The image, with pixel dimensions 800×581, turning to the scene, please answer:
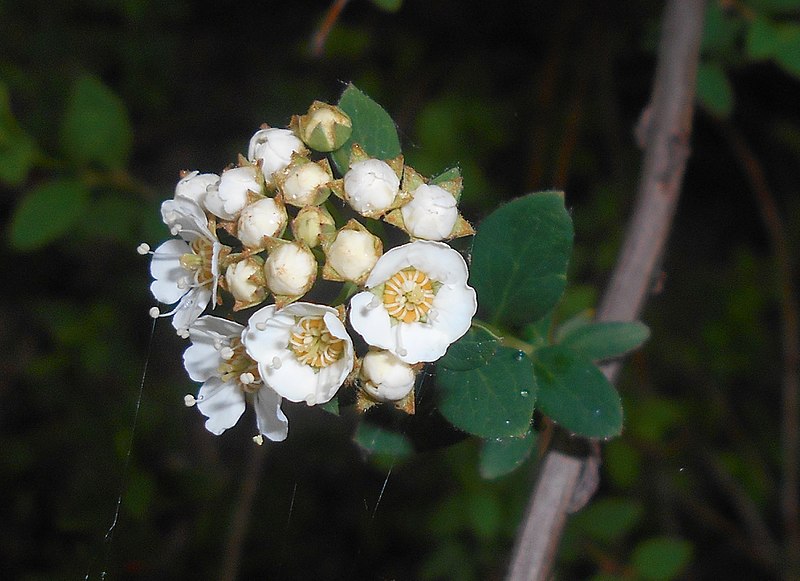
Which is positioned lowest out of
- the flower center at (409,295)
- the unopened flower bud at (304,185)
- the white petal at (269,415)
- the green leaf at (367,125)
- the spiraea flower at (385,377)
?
the white petal at (269,415)

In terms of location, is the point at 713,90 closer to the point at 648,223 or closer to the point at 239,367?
the point at 648,223

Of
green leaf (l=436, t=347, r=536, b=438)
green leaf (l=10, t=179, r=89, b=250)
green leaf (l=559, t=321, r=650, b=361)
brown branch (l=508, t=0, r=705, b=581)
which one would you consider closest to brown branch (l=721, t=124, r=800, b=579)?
brown branch (l=508, t=0, r=705, b=581)

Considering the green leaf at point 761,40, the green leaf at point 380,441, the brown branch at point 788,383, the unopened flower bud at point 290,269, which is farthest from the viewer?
the brown branch at point 788,383

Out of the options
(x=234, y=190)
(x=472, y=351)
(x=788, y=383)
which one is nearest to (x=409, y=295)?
(x=472, y=351)

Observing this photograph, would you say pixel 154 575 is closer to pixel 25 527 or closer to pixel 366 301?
pixel 25 527

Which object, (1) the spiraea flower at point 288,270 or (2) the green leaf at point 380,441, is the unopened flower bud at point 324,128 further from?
(2) the green leaf at point 380,441

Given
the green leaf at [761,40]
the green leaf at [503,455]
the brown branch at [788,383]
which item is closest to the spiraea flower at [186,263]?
the green leaf at [503,455]

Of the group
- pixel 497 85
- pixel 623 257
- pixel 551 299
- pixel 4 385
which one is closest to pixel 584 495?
pixel 551 299
